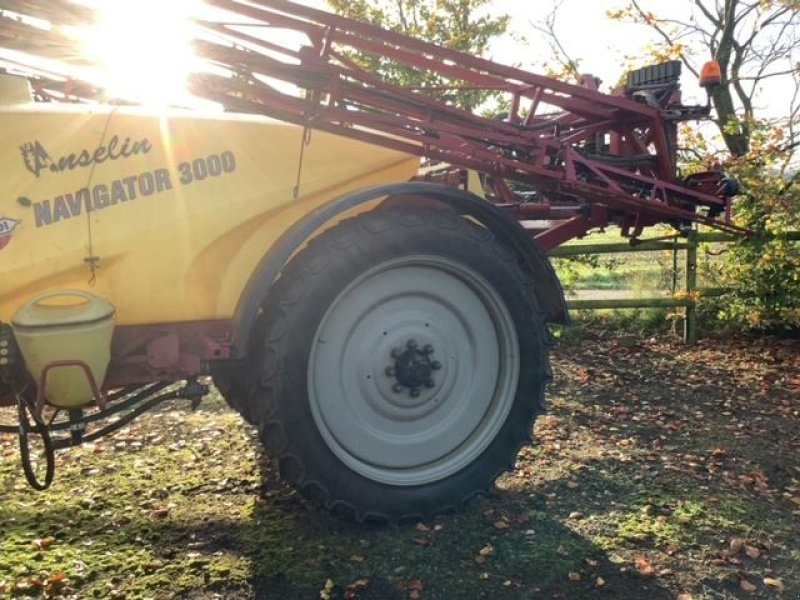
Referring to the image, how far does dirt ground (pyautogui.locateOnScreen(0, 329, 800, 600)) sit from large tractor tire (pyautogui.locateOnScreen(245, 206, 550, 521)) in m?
0.27

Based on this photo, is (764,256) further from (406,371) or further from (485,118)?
(406,371)

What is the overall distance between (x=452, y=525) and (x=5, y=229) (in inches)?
86.9

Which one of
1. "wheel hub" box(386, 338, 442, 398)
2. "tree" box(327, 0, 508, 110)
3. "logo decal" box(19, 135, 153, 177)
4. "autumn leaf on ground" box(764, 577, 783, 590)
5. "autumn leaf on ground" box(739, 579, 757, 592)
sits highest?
"tree" box(327, 0, 508, 110)

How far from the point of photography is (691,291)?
729 centimetres

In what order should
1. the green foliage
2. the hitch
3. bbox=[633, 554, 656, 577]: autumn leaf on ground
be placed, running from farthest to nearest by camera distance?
the green foliage → bbox=[633, 554, 656, 577]: autumn leaf on ground → the hitch

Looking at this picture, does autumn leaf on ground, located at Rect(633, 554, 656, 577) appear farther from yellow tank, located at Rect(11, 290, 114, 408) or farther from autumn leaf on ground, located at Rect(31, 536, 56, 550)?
autumn leaf on ground, located at Rect(31, 536, 56, 550)

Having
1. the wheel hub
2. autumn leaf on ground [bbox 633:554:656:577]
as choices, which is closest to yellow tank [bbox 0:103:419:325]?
the wheel hub

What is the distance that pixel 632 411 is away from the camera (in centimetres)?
514

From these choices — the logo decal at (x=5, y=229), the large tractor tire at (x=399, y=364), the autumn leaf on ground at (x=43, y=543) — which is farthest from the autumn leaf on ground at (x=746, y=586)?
the logo decal at (x=5, y=229)

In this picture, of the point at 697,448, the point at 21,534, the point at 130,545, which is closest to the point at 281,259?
the point at 130,545

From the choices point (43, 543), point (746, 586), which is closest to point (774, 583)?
point (746, 586)

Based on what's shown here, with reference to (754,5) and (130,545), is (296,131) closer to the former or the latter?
(130,545)

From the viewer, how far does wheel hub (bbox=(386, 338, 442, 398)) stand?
317 centimetres

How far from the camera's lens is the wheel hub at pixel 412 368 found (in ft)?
10.4
